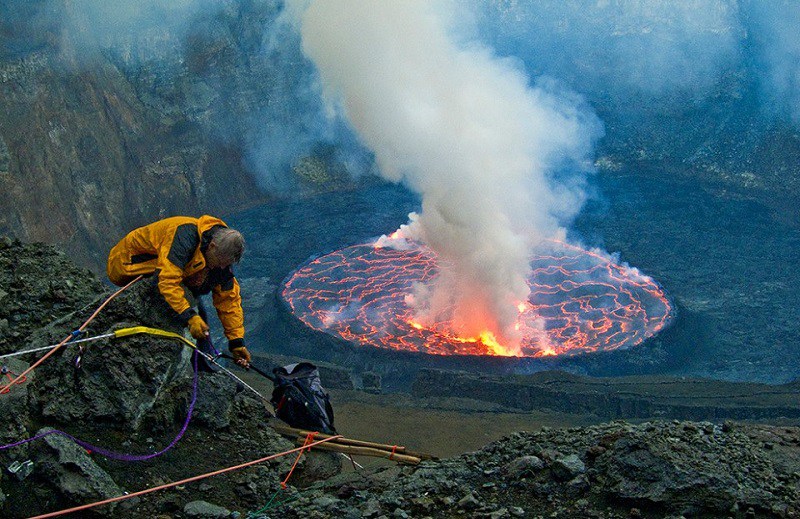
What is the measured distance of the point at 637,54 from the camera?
120 feet

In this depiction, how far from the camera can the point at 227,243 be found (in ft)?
19.9

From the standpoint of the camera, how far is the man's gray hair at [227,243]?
607 cm

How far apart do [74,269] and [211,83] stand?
24.8m

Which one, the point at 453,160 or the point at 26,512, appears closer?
the point at 26,512

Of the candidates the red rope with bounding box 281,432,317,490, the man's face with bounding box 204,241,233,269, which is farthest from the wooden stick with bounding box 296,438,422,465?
the man's face with bounding box 204,241,233,269

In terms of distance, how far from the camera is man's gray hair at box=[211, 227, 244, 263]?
Result: 6.07 m

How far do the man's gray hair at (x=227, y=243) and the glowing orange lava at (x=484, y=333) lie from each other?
36.5 feet

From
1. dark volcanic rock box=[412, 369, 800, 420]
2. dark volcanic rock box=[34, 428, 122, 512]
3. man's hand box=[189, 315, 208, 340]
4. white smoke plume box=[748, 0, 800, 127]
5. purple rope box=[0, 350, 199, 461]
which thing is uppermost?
white smoke plume box=[748, 0, 800, 127]

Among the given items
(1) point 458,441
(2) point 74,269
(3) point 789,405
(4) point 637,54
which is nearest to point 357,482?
(2) point 74,269

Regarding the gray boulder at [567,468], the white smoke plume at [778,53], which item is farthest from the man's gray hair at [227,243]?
the white smoke plume at [778,53]

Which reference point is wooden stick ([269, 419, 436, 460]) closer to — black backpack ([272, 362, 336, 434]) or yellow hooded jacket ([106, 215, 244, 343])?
black backpack ([272, 362, 336, 434])

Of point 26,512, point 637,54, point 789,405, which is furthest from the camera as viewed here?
point 637,54

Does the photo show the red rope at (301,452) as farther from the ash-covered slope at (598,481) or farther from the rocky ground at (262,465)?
the ash-covered slope at (598,481)

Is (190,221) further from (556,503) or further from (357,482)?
(556,503)
